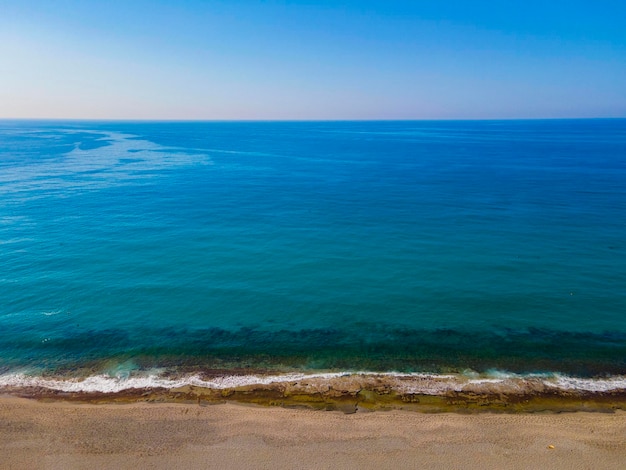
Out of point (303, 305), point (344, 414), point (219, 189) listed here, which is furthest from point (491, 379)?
point (219, 189)

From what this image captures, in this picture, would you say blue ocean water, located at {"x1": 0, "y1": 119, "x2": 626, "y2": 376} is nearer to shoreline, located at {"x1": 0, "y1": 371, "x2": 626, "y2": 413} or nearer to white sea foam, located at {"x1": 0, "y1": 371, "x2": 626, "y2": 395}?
white sea foam, located at {"x1": 0, "y1": 371, "x2": 626, "y2": 395}

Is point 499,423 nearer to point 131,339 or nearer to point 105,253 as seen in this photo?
point 131,339

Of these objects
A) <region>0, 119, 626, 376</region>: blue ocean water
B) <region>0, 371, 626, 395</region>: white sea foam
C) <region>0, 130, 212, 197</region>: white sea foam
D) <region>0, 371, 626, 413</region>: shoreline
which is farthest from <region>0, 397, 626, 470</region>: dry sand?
<region>0, 130, 212, 197</region>: white sea foam

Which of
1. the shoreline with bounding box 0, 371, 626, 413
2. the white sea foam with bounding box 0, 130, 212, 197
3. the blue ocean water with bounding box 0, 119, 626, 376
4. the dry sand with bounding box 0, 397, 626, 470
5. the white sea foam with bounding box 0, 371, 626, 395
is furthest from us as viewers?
the white sea foam with bounding box 0, 130, 212, 197

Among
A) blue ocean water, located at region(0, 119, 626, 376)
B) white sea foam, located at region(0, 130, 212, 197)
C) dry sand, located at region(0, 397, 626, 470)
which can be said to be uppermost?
white sea foam, located at region(0, 130, 212, 197)

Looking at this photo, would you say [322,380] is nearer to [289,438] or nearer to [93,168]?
[289,438]

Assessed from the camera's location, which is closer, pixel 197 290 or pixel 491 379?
pixel 491 379

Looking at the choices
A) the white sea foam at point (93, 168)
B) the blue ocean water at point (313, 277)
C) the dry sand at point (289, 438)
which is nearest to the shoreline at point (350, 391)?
the dry sand at point (289, 438)
